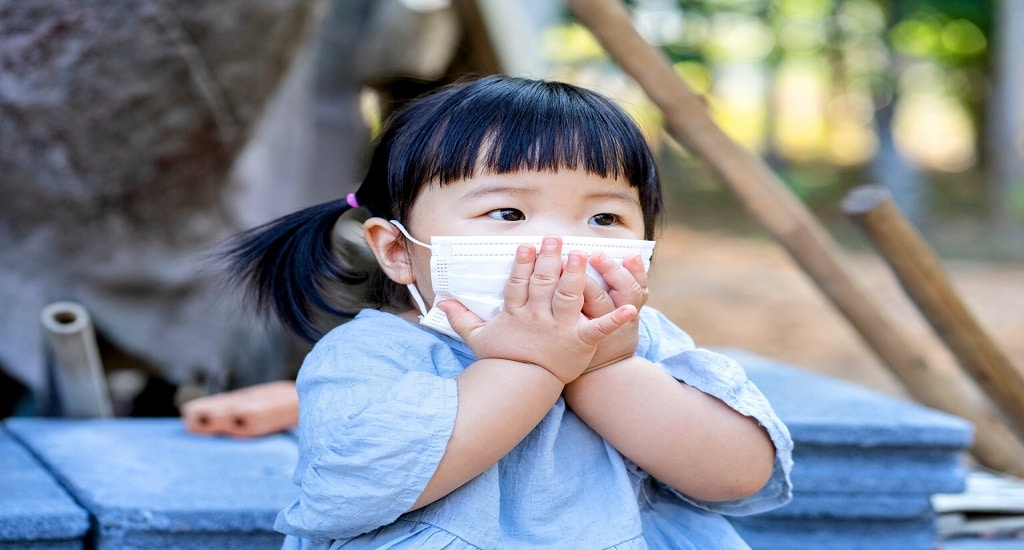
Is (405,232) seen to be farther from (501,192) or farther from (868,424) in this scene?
(868,424)

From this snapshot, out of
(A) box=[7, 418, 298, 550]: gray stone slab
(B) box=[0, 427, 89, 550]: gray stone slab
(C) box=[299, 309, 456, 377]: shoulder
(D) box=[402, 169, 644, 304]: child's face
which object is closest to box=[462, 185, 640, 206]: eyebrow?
(D) box=[402, 169, 644, 304]: child's face

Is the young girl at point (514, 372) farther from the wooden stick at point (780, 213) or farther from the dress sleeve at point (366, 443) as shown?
the wooden stick at point (780, 213)

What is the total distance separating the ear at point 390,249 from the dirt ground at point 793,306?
3727 millimetres

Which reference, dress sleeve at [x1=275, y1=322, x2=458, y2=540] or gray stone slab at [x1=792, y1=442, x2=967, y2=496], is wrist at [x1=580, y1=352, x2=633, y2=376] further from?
gray stone slab at [x1=792, y1=442, x2=967, y2=496]

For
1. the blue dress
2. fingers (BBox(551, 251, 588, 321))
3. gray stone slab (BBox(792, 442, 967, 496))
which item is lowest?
gray stone slab (BBox(792, 442, 967, 496))

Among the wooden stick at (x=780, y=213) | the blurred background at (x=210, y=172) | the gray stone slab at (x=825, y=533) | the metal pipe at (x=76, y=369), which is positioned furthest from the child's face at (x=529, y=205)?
the metal pipe at (x=76, y=369)

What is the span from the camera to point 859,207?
2.77m

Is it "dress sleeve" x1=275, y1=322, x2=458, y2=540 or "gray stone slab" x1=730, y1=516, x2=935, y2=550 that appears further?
"gray stone slab" x1=730, y1=516, x2=935, y2=550

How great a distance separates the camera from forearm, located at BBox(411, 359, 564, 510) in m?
1.32

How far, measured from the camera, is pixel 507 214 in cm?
143

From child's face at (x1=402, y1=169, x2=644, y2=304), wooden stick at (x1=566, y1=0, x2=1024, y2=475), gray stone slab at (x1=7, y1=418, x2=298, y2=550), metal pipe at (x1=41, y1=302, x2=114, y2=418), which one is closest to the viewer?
child's face at (x1=402, y1=169, x2=644, y2=304)

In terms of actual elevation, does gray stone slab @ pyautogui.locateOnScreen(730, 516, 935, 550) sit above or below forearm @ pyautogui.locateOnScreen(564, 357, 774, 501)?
below

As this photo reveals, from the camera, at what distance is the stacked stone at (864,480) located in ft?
7.11

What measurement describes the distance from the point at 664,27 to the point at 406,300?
1429cm
